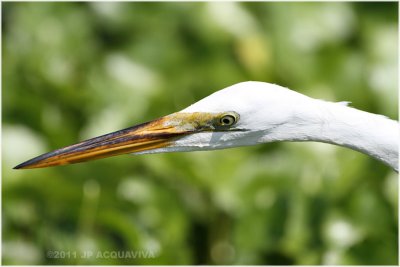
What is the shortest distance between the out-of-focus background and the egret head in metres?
1.18

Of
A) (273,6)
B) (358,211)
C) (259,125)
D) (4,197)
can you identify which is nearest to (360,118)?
(259,125)

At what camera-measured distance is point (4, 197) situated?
4.21 metres

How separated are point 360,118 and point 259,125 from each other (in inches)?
12.1

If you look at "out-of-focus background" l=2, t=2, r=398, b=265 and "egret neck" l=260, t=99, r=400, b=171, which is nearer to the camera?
"egret neck" l=260, t=99, r=400, b=171

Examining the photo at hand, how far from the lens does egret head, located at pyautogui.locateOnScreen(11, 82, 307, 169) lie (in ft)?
7.94

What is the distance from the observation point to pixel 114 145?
8.52 feet

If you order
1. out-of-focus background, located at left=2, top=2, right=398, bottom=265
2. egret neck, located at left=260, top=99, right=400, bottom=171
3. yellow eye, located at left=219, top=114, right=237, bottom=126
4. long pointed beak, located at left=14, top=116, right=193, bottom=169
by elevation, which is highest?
out-of-focus background, located at left=2, top=2, right=398, bottom=265

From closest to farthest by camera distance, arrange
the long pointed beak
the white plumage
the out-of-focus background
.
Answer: the white plumage, the long pointed beak, the out-of-focus background

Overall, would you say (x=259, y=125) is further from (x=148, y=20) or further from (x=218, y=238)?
(x=148, y=20)

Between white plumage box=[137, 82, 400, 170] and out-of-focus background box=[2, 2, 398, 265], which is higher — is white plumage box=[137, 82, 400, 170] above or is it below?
below

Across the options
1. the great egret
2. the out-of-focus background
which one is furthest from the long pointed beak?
the out-of-focus background

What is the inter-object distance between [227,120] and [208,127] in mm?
74

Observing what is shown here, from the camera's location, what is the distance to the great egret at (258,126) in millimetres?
2408

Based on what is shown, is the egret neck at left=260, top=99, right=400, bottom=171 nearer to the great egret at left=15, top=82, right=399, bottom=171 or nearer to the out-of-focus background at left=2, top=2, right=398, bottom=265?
the great egret at left=15, top=82, right=399, bottom=171
